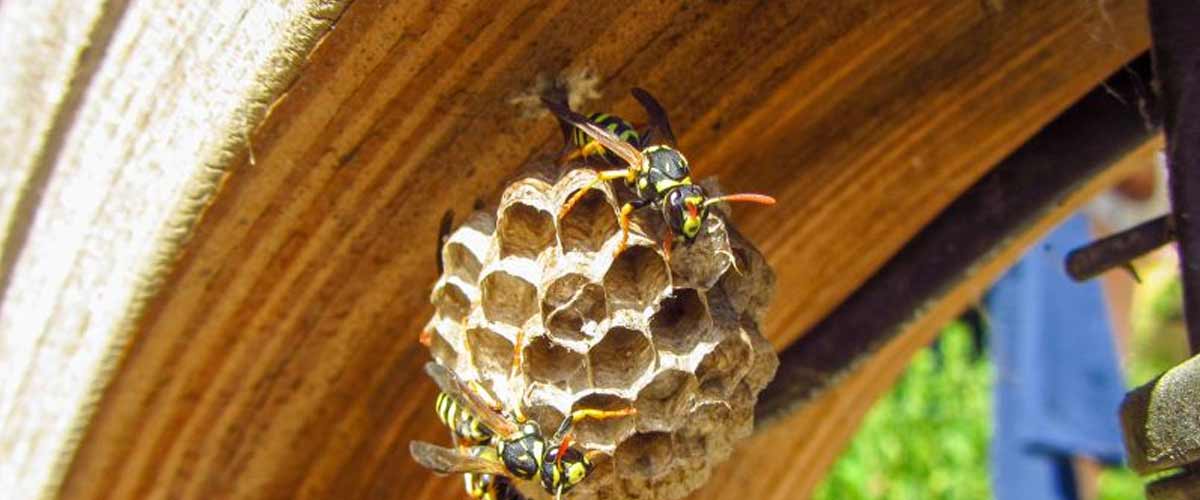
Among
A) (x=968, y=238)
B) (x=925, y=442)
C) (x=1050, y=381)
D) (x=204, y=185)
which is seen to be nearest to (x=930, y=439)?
(x=925, y=442)

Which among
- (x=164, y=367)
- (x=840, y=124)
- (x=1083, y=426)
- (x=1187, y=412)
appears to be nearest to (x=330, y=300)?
(x=164, y=367)

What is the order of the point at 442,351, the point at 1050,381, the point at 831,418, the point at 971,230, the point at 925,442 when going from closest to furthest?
the point at 442,351 → the point at 971,230 → the point at 831,418 → the point at 1050,381 → the point at 925,442

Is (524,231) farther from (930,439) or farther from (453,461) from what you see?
(930,439)

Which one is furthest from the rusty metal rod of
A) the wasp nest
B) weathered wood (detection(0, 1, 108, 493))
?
weathered wood (detection(0, 1, 108, 493))

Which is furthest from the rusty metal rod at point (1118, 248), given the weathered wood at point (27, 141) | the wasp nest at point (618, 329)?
the weathered wood at point (27, 141)

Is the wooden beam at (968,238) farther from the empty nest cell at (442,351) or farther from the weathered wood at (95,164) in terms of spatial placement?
the weathered wood at (95,164)

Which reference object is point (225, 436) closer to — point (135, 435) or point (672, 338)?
point (135, 435)
